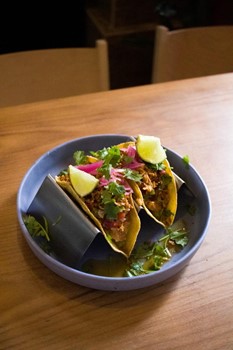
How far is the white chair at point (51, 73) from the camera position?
1.22 metres

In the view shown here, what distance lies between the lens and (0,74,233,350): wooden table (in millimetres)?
662

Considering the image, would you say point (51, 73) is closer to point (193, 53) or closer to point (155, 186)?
point (193, 53)

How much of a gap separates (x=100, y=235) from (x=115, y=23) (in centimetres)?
180

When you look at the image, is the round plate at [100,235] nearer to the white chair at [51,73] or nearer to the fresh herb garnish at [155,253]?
the fresh herb garnish at [155,253]

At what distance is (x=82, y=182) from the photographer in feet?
2.53

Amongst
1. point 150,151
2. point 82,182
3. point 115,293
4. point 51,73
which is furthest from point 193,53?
point 115,293

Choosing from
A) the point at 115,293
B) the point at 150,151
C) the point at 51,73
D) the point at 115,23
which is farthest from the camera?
the point at 115,23

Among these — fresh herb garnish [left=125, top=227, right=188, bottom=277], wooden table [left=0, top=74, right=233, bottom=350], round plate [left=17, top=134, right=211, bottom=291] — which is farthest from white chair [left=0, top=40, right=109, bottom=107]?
fresh herb garnish [left=125, top=227, right=188, bottom=277]

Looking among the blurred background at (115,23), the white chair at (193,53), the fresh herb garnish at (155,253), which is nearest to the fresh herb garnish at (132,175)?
the fresh herb garnish at (155,253)

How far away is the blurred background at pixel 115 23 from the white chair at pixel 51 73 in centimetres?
111

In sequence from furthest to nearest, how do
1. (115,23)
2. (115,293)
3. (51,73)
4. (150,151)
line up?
(115,23), (51,73), (150,151), (115,293)

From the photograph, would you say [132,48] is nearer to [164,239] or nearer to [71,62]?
[71,62]

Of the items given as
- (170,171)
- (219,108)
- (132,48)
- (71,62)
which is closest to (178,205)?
(170,171)

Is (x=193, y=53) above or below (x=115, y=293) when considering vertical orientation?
above
